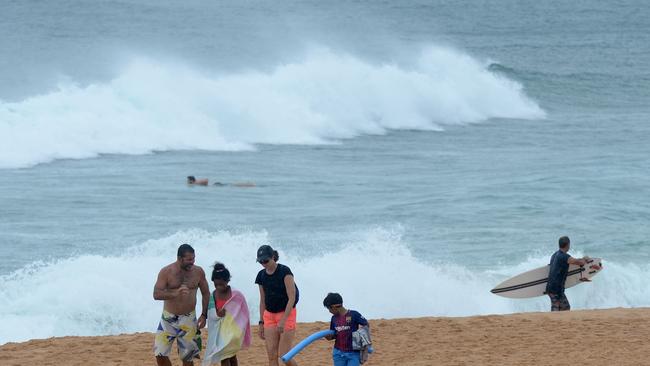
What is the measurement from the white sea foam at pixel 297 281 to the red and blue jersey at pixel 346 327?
6.32m

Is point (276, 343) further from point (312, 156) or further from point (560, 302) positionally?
point (312, 156)

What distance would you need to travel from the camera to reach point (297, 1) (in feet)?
202

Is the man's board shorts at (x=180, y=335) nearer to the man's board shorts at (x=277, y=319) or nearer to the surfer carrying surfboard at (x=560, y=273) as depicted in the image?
the man's board shorts at (x=277, y=319)

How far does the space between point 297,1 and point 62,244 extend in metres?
44.1

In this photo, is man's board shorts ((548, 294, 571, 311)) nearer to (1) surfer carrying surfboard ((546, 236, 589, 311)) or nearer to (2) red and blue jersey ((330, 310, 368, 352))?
(1) surfer carrying surfboard ((546, 236, 589, 311))

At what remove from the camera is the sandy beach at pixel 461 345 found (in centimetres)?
1120

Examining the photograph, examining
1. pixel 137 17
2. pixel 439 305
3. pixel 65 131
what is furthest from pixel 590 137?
pixel 137 17

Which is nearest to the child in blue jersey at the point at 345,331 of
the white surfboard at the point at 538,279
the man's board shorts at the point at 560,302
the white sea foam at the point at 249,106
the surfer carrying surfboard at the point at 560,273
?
the surfer carrying surfboard at the point at 560,273

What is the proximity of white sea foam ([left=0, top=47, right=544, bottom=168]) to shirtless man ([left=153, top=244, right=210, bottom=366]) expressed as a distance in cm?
1799

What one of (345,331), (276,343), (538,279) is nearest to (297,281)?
(538,279)

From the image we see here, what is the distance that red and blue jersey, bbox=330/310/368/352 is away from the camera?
28.7 ft

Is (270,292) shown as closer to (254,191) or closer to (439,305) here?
(439,305)

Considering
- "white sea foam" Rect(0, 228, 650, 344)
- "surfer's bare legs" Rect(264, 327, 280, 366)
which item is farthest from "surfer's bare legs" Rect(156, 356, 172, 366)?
"white sea foam" Rect(0, 228, 650, 344)

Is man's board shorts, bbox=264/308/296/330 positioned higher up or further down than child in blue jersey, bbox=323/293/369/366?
higher up
